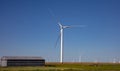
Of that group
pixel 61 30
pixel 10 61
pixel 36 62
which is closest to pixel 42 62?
pixel 36 62

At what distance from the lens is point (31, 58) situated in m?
121

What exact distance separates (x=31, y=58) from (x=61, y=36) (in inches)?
788

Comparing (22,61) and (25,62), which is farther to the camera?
(25,62)

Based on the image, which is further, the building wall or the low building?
the building wall

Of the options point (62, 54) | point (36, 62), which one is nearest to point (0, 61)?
point (36, 62)

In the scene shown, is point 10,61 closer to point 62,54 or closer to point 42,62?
point 42,62

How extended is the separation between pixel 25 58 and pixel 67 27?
76.7ft

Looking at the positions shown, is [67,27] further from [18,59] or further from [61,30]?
[18,59]

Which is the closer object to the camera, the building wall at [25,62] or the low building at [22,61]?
the low building at [22,61]

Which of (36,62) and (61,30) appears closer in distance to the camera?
(61,30)

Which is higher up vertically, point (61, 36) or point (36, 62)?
point (61, 36)

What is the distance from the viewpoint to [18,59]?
117 metres

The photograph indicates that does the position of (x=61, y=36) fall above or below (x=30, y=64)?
above

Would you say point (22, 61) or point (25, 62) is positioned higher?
point (22, 61)
